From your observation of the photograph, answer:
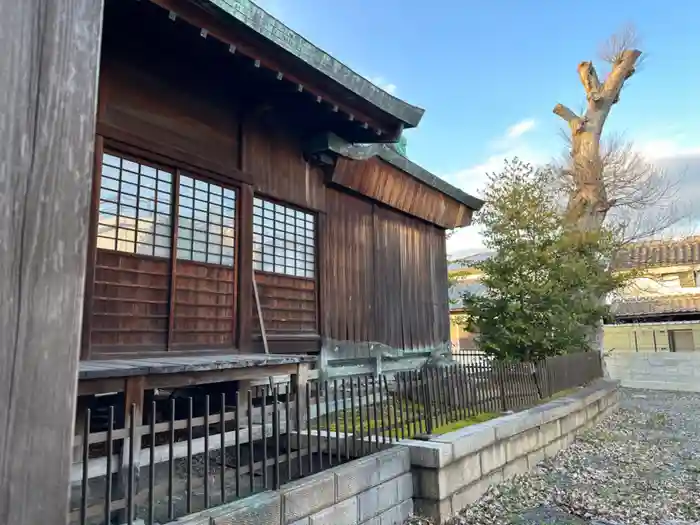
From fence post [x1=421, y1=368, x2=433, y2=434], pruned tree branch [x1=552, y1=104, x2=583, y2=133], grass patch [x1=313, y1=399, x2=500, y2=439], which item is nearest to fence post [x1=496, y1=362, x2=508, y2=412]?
grass patch [x1=313, y1=399, x2=500, y2=439]

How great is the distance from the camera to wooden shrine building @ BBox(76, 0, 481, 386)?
5217 mm

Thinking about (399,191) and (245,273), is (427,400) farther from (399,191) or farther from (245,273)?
(399,191)

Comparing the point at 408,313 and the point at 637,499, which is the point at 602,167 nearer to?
the point at 408,313

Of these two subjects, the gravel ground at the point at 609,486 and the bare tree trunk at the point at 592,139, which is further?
the bare tree trunk at the point at 592,139

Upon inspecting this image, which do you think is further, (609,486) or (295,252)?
(295,252)

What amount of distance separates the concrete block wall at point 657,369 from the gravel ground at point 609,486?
325 inches

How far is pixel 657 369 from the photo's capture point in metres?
17.8

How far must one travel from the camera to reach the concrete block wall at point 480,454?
4.95 m

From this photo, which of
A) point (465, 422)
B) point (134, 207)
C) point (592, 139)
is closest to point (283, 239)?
point (134, 207)

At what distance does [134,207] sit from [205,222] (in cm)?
96

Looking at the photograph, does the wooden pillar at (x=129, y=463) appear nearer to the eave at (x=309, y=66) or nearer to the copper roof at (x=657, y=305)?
the eave at (x=309, y=66)

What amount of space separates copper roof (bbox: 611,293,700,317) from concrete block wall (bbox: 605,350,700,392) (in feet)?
4.76

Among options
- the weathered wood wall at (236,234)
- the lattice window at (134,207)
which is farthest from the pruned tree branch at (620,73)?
the lattice window at (134,207)

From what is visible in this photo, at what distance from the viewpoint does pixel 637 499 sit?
565cm
